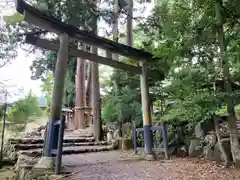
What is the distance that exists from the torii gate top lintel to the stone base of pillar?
8.48 feet

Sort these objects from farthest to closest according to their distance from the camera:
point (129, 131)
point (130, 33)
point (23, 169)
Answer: point (130, 33), point (129, 131), point (23, 169)

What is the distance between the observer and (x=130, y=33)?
10789mm

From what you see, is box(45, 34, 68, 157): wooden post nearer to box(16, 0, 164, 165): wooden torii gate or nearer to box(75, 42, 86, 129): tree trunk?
box(16, 0, 164, 165): wooden torii gate

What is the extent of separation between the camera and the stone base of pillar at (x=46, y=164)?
415cm

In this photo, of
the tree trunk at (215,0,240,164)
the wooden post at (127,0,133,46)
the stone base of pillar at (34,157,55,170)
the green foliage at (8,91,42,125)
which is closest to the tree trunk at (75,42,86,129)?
the green foliage at (8,91,42,125)

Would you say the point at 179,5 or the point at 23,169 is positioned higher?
the point at 179,5

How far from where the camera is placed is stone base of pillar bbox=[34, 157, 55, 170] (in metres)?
4.15

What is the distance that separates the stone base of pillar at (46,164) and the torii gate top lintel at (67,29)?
2.58 m

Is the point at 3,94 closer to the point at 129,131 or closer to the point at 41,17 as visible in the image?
the point at 41,17

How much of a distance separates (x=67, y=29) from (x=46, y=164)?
109 inches

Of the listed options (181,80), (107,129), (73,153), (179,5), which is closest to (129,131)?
(107,129)

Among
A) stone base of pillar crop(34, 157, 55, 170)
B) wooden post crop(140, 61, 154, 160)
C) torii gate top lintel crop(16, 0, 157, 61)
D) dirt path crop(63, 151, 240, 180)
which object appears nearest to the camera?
dirt path crop(63, 151, 240, 180)

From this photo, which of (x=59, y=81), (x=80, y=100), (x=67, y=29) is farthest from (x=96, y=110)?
(x=67, y=29)

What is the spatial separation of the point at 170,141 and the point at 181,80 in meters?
2.63
